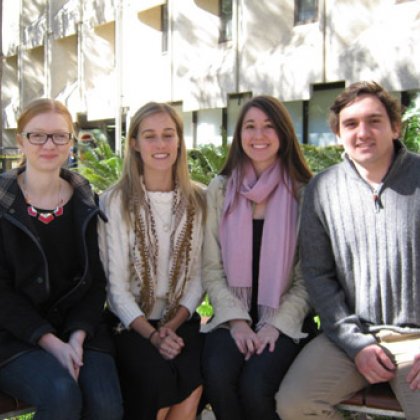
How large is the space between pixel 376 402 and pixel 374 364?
0.18m

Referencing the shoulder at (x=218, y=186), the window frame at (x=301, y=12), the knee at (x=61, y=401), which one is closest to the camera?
the knee at (x=61, y=401)

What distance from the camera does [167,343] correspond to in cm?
335

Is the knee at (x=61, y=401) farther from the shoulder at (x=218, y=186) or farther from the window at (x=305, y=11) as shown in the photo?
the window at (x=305, y=11)

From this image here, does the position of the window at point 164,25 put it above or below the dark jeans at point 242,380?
above

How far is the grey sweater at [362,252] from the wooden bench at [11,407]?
5.16ft

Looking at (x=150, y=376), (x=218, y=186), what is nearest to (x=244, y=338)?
(x=150, y=376)

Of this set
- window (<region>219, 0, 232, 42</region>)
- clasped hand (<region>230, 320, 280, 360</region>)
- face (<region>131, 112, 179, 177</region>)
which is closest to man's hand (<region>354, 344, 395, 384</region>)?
clasped hand (<region>230, 320, 280, 360</region>)

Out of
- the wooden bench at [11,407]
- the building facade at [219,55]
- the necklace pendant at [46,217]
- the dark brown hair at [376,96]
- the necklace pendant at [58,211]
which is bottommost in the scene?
the wooden bench at [11,407]

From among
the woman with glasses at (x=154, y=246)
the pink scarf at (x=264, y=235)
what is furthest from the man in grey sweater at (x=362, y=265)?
the woman with glasses at (x=154, y=246)

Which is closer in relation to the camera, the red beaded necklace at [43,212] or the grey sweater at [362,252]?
the grey sweater at [362,252]

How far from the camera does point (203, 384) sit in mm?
3322

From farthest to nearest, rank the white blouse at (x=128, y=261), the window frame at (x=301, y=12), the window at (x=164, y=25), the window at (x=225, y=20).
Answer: the window at (x=164, y=25) < the window at (x=225, y=20) < the window frame at (x=301, y=12) < the white blouse at (x=128, y=261)

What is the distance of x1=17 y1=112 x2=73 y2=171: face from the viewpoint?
3.38 metres

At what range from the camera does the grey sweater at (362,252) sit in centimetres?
315
